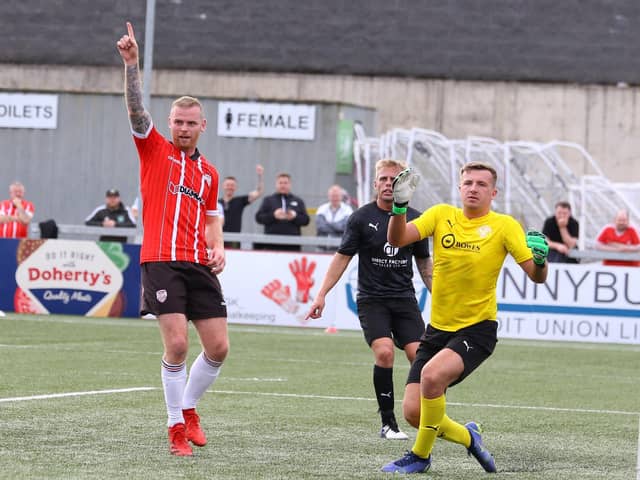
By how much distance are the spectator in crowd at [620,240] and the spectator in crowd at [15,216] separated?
8.52 meters

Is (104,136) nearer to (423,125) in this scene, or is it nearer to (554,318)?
(423,125)

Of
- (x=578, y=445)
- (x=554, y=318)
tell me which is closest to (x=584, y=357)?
(x=554, y=318)

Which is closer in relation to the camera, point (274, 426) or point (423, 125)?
point (274, 426)

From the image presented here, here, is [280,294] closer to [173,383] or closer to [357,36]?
[173,383]

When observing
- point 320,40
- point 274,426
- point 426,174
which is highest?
point 320,40

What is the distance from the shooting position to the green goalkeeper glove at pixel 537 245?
25.5 ft

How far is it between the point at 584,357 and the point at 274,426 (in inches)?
347

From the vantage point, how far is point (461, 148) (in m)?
30.1

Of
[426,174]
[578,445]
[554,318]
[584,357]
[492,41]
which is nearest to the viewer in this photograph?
[578,445]

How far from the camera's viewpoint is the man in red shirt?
8359 millimetres

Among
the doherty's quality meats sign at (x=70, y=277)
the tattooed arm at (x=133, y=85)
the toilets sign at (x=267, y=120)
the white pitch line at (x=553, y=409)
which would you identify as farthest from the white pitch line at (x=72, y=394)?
the toilets sign at (x=267, y=120)

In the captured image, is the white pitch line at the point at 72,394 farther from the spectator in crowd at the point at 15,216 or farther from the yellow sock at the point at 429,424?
the spectator in crowd at the point at 15,216

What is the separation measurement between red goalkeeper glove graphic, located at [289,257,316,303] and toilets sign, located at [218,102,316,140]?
9.34 meters

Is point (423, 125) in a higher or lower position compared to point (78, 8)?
lower
